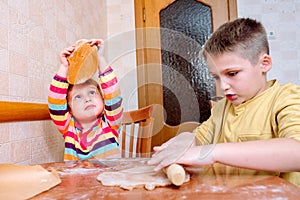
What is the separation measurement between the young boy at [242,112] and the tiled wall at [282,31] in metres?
1.56

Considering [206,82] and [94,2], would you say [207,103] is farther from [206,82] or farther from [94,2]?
[94,2]

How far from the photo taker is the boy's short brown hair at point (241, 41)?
72cm

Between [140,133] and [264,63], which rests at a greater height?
[264,63]

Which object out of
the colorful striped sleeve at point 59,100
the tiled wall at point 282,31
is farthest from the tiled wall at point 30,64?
the tiled wall at point 282,31

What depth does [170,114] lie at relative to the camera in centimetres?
204

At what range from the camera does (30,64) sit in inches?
36.3

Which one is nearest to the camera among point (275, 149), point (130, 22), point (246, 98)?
point (275, 149)

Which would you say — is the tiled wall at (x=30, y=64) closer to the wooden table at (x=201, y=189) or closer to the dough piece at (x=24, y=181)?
the dough piece at (x=24, y=181)

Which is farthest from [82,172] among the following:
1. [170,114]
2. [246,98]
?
[170,114]

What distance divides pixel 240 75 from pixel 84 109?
0.49 meters

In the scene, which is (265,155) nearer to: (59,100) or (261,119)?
(261,119)

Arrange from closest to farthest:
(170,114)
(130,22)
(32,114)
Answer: (32,114) → (170,114) → (130,22)

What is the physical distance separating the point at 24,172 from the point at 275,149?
1.67 feet

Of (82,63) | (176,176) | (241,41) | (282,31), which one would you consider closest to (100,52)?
(82,63)
